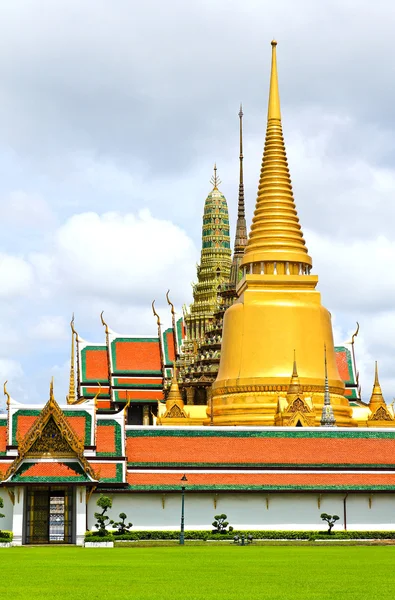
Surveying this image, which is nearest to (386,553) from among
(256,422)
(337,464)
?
(337,464)

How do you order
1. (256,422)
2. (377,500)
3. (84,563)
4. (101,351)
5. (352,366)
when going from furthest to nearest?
(101,351), (352,366), (256,422), (377,500), (84,563)

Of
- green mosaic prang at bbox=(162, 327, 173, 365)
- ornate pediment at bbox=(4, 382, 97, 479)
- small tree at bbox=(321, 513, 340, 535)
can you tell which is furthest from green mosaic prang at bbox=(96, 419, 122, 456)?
green mosaic prang at bbox=(162, 327, 173, 365)

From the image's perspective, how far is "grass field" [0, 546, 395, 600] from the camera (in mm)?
14656

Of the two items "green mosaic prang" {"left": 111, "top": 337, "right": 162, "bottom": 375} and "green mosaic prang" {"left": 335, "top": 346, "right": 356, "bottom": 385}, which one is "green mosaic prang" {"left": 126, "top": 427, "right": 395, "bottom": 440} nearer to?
"green mosaic prang" {"left": 335, "top": 346, "right": 356, "bottom": 385}

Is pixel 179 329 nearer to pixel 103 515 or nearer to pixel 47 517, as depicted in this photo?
pixel 47 517

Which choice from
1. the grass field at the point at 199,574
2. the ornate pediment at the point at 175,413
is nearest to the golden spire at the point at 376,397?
the ornate pediment at the point at 175,413

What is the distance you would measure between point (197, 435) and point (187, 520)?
105 inches

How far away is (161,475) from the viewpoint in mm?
31375

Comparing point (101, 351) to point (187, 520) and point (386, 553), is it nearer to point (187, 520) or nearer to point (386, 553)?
point (187, 520)

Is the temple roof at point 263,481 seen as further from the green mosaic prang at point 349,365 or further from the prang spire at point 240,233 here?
the prang spire at point 240,233

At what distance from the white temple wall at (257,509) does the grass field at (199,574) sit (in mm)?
5287

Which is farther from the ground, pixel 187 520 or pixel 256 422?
pixel 256 422

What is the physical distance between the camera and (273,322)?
42.7 meters

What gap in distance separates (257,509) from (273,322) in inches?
483
